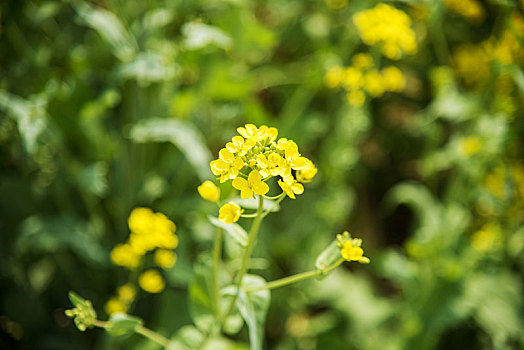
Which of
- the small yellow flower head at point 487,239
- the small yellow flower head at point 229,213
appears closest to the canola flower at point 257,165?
the small yellow flower head at point 229,213

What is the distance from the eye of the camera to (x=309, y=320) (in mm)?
1939

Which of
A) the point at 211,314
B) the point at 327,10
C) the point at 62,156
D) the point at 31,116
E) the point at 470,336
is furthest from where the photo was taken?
the point at 327,10

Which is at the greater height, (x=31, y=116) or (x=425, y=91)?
(x=425, y=91)

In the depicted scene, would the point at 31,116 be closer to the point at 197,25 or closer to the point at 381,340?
the point at 197,25

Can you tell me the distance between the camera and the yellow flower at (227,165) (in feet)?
→ 2.38

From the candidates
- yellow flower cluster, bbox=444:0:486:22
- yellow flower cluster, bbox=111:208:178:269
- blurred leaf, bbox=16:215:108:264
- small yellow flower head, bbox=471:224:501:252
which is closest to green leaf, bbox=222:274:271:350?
yellow flower cluster, bbox=111:208:178:269

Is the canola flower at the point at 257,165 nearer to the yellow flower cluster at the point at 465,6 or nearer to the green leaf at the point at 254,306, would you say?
the green leaf at the point at 254,306

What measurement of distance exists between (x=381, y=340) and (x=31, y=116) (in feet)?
5.23

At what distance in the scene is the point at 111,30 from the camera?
1348 millimetres

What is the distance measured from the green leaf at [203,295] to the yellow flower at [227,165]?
0.35m

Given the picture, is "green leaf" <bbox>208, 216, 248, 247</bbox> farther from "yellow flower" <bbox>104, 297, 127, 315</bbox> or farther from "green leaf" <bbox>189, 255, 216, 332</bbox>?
"yellow flower" <bbox>104, 297, 127, 315</bbox>

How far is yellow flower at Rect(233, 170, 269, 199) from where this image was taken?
2.30 feet

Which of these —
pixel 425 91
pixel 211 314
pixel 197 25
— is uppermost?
pixel 425 91

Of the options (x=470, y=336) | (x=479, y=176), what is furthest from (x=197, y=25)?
(x=470, y=336)
